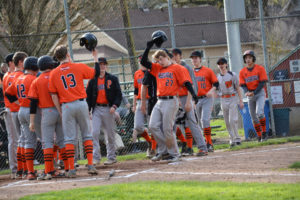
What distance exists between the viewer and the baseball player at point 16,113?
10.0 m

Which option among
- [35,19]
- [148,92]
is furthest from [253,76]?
[35,19]

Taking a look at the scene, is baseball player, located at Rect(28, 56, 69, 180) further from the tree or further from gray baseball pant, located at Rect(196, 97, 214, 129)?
the tree

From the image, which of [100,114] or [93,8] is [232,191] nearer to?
[100,114]

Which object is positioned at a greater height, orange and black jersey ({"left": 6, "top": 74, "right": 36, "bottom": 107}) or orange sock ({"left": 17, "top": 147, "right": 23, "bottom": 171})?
orange and black jersey ({"left": 6, "top": 74, "right": 36, "bottom": 107})

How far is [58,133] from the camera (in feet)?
31.2

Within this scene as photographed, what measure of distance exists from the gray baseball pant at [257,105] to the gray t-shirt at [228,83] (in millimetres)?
615

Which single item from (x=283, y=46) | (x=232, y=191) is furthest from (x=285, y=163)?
(x=283, y=46)

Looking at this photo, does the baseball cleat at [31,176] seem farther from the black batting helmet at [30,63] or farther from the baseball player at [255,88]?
the baseball player at [255,88]

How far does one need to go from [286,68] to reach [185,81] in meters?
6.14

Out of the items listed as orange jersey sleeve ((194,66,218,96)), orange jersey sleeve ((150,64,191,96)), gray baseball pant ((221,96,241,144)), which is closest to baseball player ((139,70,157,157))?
orange jersey sleeve ((150,64,191,96))

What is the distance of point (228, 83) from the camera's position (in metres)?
12.6

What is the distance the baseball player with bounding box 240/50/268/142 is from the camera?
12.9 meters

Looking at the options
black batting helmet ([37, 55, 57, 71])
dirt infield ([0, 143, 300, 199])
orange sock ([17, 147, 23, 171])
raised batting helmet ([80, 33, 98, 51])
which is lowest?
dirt infield ([0, 143, 300, 199])

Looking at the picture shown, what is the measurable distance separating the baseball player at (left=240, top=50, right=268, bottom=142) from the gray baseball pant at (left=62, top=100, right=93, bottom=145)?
204 inches
